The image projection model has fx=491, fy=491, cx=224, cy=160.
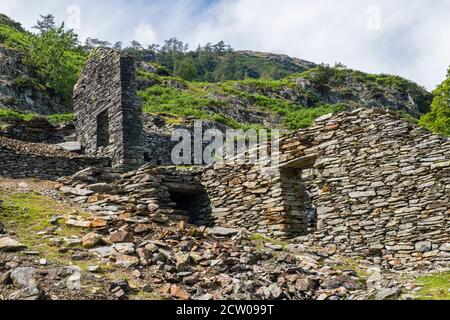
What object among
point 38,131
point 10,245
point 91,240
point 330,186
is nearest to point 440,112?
point 330,186

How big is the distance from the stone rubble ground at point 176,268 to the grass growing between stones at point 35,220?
183 mm

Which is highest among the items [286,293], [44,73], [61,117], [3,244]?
[44,73]

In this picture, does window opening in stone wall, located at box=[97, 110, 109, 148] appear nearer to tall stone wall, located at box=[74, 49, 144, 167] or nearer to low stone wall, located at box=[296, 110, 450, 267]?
tall stone wall, located at box=[74, 49, 144, 167]

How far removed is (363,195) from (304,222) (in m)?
2.11

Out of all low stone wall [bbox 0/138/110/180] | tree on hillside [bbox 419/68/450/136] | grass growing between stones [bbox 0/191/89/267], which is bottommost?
grass growing between stones [bbox 0/191/89/267]

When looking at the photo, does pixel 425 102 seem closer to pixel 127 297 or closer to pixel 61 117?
pixel 61 117

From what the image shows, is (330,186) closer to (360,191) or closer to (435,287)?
(360,191)

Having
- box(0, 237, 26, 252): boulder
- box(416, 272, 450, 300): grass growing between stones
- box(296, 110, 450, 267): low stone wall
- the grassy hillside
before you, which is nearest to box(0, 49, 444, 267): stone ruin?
box(296, 110, 450, 267): low stone wall

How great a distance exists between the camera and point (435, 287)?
8.53 metres

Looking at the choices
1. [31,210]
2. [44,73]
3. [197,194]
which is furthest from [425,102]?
[31,210]

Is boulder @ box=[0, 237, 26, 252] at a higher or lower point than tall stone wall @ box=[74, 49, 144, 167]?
lower

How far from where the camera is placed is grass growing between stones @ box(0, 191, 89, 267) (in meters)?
8.66

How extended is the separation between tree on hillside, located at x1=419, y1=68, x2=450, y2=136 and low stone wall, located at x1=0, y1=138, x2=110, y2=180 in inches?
786

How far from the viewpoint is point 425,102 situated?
239 feet
